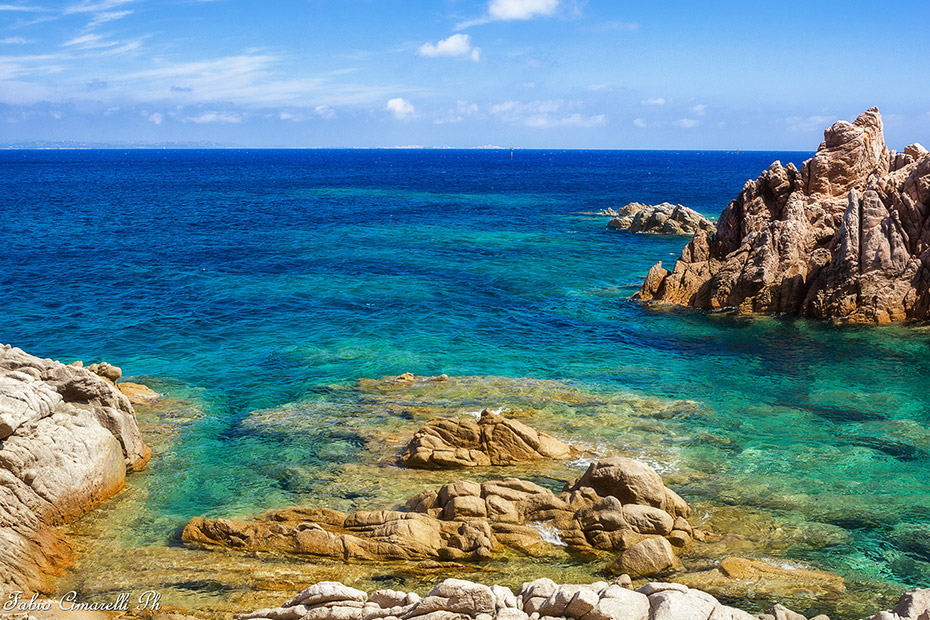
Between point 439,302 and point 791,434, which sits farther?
point 439,302

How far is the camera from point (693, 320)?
46.0 metres

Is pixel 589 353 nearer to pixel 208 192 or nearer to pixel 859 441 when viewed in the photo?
pixel 859 441

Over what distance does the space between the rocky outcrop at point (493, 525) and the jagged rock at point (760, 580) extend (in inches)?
40.5

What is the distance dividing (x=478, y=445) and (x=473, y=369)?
11332 millimetres

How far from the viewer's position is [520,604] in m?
14.3

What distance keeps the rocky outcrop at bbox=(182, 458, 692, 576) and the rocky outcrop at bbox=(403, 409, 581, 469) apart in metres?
3.35

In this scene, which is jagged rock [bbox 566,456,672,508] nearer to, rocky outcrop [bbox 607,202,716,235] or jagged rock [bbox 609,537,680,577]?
jagged rock [bbox 609,537,680,577]

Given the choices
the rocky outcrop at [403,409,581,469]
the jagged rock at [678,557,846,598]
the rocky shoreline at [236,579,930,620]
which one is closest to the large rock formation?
the rocky outcrop at [403,409,581,469]

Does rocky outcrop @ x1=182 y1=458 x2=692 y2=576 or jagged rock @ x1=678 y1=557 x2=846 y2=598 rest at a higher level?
rocky outcrop @ x1=182 y1=458 x2=692 y2=576

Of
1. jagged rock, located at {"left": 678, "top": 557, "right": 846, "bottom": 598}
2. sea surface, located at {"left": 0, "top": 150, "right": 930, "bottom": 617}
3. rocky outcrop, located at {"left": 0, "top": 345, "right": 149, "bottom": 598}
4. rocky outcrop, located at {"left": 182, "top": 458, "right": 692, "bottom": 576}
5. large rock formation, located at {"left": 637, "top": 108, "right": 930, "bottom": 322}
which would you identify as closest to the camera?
jagged rock, located at {"left": 678, "top": 557, "right": 846, "bottom": 598}

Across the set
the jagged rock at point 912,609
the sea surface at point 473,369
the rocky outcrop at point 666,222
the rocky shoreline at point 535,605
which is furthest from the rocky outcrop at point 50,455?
the rocky outcrop at point 666,222

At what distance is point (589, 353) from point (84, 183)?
156 metres

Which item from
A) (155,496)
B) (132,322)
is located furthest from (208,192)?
(155,496)

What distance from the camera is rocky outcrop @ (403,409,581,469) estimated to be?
25.3m
